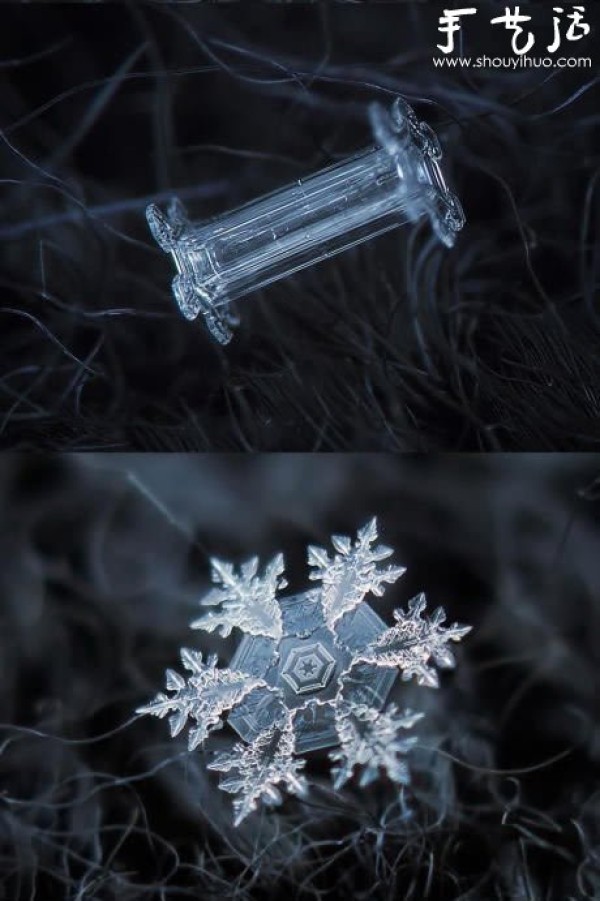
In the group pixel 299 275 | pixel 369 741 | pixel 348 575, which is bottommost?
pixel 369 741

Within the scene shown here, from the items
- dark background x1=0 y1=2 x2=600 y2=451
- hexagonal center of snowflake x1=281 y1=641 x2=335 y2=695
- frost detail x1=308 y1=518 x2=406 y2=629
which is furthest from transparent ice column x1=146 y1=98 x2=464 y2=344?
hexagonal center of snowflake x1=281 y1=641 x2=335 y2=695

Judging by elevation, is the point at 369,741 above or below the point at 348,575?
below

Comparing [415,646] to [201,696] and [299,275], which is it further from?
[299,275]

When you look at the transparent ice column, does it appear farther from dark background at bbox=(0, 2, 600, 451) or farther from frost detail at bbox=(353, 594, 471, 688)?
frost detail at bbox=(353, 594, 471, 688)

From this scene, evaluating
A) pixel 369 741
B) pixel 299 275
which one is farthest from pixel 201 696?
pixel 299 275

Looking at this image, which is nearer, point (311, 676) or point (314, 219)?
point (314, 219)

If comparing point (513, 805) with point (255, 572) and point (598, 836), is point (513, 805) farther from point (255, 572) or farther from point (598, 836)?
point (255, 572)
